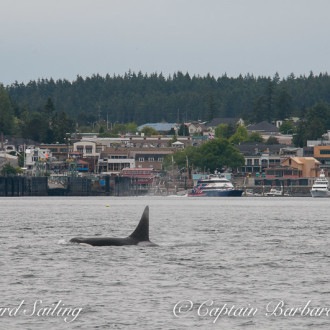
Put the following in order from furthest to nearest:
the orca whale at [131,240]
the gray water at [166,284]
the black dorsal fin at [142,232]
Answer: the orca whale at [131,240]
the black dorsal fin at [142,232]
the gray water at [166,284]

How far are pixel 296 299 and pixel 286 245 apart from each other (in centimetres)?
2602

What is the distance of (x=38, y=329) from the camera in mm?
34094

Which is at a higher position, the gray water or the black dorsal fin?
the black dorsal fin

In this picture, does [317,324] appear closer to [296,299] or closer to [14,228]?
[296,299]

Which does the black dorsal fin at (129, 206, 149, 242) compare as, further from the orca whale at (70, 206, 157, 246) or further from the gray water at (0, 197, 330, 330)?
the gray water at (0, 197, 330, 330)

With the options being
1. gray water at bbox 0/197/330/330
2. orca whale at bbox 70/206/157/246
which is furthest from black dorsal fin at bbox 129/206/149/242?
gray water at bbox 0/197/330/330

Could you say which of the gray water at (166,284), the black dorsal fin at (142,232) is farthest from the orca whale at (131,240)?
the gray water at (166,284)

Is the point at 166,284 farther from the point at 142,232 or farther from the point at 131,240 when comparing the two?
the point at 131,240

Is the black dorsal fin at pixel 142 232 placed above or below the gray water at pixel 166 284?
above

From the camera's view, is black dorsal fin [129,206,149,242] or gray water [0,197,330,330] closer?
gray water [0,197,330,330]

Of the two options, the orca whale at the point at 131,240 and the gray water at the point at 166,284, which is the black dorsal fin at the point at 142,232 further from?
the gray water at the point at 166,284

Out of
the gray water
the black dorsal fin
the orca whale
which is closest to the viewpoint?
the gray water

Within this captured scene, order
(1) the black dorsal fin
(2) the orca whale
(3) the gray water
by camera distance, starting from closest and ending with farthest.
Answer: (3) the gray water < (1) the black dorsal fin < (2) the orca whale

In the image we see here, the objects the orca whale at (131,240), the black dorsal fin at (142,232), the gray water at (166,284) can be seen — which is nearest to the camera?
the gray water at (166,284)
